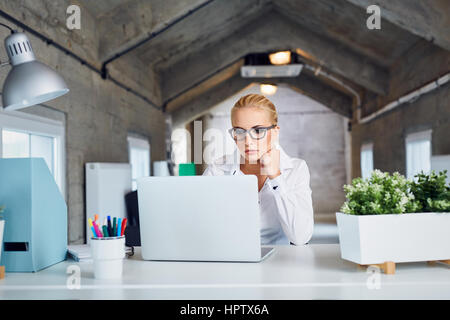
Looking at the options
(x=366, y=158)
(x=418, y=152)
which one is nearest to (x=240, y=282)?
(x=418, y=152)

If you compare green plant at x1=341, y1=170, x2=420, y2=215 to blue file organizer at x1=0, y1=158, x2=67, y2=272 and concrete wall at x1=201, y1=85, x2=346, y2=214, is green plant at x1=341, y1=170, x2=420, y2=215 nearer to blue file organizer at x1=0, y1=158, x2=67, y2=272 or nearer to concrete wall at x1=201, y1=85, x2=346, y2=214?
blue file organizer at x1=0, y1=158, x2=67, y2=272

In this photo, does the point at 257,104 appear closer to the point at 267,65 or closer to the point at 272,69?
the point at 267,65

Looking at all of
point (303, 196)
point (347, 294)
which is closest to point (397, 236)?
point (347, 294)

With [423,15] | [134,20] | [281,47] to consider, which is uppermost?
[281,47]

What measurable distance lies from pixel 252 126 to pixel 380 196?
83cm

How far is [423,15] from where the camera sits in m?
4.62

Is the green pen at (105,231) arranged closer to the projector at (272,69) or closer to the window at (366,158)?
the projector at (272,69)

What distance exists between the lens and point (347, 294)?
1.16 metres

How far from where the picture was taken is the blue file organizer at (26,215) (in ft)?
4.91

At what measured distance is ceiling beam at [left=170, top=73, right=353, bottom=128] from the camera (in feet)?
32.5

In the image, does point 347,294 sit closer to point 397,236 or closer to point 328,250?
point 397,236

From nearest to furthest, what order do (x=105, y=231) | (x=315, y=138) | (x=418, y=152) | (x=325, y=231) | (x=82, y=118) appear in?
(x=105, y=231) → (x=82, y=118) → (x=418, y=152) → (x=325, y=231) → (x=315, y=138)

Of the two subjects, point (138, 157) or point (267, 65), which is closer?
point (138, 157)
